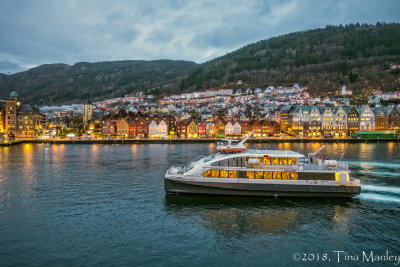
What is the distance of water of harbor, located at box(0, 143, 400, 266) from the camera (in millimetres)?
14805

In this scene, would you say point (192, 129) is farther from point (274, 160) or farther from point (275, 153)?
point (274, 160)

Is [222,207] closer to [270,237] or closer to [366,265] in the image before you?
[270,237]

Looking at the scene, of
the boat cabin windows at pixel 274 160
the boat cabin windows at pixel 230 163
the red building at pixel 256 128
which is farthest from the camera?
the red building at pixel 256 128

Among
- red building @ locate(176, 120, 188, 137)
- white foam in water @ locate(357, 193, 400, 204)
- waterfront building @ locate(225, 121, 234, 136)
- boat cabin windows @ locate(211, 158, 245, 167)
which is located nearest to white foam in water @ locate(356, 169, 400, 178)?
white foam in water @ locate(357, 193, 400, 204)

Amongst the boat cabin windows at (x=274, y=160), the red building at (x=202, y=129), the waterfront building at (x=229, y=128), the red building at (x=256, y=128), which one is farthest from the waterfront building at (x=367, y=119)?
the boat cabin windows at (x=274, y=160)

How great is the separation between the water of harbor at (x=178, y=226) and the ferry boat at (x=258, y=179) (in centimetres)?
71

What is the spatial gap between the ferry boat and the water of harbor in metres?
0.71

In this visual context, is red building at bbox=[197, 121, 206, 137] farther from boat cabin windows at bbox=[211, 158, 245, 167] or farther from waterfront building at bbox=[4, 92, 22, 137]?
boat cabin windows at bbox=[211, 158, 245, 167]

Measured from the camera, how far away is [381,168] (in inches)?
1550

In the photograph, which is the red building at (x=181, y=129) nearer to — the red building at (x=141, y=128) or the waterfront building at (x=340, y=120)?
the red building at (x=141, y=128)

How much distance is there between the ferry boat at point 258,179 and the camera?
23250 mm

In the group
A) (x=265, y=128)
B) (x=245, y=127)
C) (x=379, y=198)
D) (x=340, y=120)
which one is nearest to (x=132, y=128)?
(x=245, y=127)

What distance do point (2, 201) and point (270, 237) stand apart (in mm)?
21177

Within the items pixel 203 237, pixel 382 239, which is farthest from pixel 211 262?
pixel 382 239
